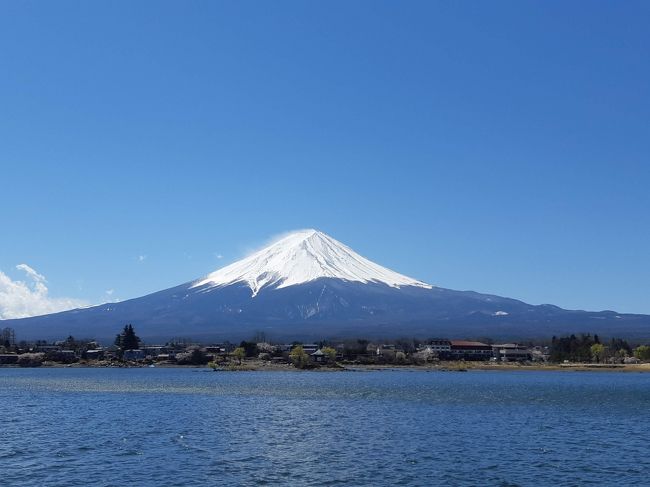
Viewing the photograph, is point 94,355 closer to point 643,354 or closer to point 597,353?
point 597,353

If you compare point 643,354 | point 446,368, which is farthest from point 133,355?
point 643,354

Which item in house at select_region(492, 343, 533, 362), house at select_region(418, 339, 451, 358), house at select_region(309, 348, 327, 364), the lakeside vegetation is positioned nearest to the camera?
the lakeside vegetation

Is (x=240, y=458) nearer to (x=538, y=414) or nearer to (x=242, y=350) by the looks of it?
(x=538, y=414)

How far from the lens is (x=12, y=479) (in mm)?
25984

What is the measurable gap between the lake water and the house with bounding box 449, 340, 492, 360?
10835 cm

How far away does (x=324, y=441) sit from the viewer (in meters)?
35.3

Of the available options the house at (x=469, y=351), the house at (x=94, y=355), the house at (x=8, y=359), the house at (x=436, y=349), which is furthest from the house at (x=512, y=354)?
the house at (x=8, y=359)

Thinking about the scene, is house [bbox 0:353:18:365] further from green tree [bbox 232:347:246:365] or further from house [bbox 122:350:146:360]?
green tree [bbox 232:347:246:365]

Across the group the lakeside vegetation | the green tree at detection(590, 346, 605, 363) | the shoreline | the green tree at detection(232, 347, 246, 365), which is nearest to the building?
the lakeside vegetation

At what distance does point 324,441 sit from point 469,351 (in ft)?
474

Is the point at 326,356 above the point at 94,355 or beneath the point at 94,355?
beneath

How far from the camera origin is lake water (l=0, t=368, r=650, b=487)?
26984 millimetres

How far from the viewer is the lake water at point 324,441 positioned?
2698 centimetres

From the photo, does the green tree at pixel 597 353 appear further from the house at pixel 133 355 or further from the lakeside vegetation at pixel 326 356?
the house at pixel 133 355
